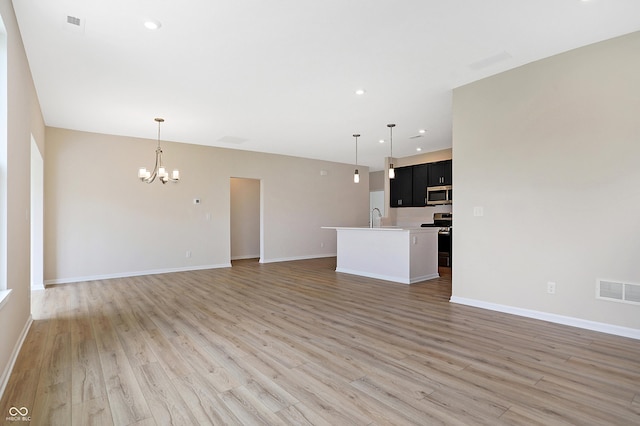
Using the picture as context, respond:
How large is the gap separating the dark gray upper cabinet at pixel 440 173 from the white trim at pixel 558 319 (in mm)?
4406

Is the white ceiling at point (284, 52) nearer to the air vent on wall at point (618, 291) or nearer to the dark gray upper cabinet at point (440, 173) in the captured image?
the air vent on wall at point (618, 291)

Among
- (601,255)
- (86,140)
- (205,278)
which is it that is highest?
(86,140)

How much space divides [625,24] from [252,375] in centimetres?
426

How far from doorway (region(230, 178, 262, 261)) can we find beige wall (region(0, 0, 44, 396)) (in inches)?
227

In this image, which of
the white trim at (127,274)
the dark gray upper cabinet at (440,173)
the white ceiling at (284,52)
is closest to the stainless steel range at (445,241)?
the dark gray upper cabinet at (440,173)

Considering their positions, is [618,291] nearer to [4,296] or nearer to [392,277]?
→ [392,277]

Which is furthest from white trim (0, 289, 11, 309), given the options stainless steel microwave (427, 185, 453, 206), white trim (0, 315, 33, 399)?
stainless steel microwave (427, 185, 453, 206)

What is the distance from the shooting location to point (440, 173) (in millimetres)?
8148

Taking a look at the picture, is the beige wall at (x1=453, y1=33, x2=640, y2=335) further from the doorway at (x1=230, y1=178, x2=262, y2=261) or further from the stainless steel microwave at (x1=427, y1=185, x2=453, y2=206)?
the doorway at (x1=230, y1=178, x2=262, y2=261)

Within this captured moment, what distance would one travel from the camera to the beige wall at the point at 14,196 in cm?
229

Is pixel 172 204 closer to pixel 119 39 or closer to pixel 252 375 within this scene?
pixel 119 39

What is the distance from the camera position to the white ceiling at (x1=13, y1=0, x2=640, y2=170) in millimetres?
2643

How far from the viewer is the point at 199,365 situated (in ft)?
8.21

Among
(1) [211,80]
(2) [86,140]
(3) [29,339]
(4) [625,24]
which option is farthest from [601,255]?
(2) [86,140]
